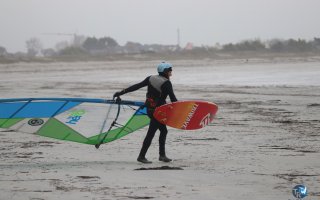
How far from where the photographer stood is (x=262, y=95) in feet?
66.5

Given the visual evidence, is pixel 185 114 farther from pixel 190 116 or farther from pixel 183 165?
pixel 183 165

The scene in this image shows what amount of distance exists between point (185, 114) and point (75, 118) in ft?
5.46

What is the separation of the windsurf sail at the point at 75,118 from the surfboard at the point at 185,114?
1.93ft

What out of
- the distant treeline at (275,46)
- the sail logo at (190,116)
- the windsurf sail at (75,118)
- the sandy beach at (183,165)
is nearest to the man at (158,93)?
the sandy beach at (183,165)

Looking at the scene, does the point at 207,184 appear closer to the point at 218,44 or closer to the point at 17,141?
the point at 17,141

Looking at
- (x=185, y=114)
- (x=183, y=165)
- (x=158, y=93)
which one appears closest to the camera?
(x=183, y=165)

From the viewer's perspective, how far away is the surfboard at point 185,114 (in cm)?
807

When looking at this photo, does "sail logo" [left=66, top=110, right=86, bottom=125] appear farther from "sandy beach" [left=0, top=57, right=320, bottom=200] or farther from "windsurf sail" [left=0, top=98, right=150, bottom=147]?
"sandy beach" [left=0, top=57, right=320, bottom=200]

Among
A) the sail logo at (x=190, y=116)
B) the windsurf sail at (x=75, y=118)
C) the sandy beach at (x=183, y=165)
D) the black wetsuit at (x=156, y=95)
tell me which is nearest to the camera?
the sandy beach at (x=183, y=165)

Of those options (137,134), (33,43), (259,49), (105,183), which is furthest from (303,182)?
(33,43)

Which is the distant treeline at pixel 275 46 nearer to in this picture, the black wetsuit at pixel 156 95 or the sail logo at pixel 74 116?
the sail logo at pixel 74 116

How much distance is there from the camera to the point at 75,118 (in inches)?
353

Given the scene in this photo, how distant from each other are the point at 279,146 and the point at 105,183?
11.9 feet

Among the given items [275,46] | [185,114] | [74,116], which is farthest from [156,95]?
[275,46]
